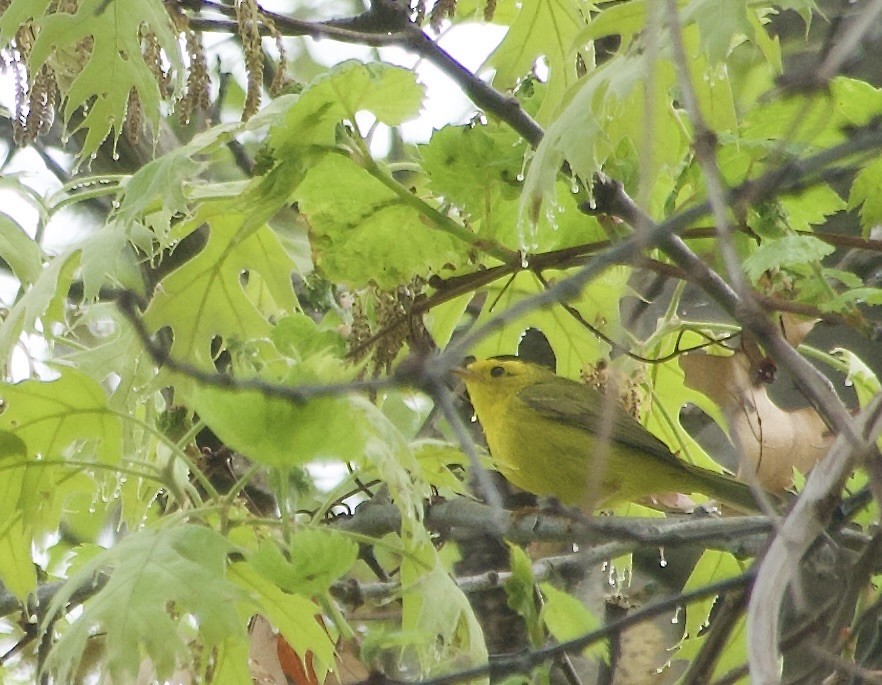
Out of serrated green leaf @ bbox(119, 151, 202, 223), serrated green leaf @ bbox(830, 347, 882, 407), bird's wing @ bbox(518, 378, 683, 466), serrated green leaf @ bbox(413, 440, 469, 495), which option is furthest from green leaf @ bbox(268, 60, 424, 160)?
bird's wing @ bbox(518, 378, 683, 466)

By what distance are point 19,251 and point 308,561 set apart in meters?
0.94

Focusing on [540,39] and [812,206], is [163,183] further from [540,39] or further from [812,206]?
[812,206]

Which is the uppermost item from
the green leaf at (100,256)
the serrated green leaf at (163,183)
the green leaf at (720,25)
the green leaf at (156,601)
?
the green leaf at (720,25)

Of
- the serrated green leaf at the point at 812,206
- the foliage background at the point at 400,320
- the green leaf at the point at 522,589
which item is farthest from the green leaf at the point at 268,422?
the serrated green leaf at the point at 812,206

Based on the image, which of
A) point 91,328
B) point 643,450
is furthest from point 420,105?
point 91,328

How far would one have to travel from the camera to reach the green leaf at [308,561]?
132cm

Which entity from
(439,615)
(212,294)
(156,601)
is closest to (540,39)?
(212,294)

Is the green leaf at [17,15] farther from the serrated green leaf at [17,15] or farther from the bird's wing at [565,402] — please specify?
the bird's wing at [565,402]

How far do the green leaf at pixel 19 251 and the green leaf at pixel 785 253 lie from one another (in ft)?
3.83

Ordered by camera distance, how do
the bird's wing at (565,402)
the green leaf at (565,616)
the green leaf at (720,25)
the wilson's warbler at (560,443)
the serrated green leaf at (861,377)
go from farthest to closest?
the bird's wing at (565,402), the wilson's warbler at (560,443), the serrated green leaf at (861,377), the green leaf at (565,616), the green leaf at (720,25)

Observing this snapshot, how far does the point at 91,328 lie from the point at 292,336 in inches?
75.7

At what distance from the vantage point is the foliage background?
133cm

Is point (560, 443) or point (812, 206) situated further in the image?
point (560, 443)

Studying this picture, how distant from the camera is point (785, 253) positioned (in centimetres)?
141
